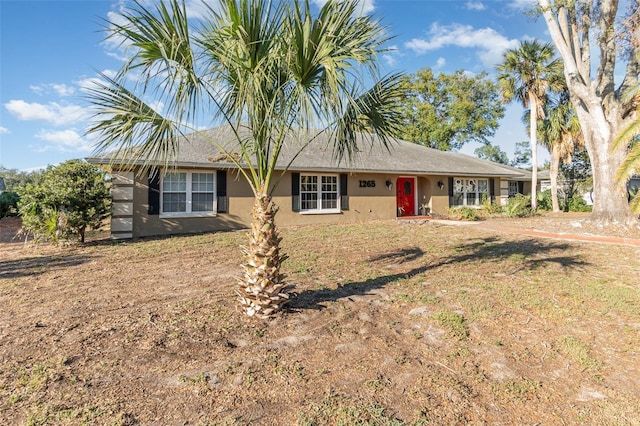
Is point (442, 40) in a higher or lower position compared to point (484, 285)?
higher

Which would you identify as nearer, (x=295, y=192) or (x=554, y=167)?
(x=295, y=192)

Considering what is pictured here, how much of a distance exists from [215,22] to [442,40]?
16.9 meters

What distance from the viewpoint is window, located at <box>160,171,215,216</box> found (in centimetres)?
1189

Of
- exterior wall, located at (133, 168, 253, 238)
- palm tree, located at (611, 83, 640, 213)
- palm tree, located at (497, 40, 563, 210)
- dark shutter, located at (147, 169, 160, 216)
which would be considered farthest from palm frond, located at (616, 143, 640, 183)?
palm tree, located at (497, 40, 563, 210)

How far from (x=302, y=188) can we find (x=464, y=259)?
802 cm

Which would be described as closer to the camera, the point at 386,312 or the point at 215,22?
the point at 215,22

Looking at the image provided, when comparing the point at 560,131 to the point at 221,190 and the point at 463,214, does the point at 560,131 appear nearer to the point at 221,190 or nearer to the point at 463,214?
the point at 463,214

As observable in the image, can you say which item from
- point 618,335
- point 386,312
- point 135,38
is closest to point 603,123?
point 618,335

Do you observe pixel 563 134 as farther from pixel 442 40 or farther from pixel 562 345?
pixel 562 345

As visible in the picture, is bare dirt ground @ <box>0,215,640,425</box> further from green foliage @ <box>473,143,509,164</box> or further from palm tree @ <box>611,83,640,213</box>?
green foliage @ <box>473,143,509,164</box>

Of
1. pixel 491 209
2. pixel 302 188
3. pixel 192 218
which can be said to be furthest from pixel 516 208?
pixel 192 218

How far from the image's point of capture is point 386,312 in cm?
482

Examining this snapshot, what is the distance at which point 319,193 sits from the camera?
15.0 metres

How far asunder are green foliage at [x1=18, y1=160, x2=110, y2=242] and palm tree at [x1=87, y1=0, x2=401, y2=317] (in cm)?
654
